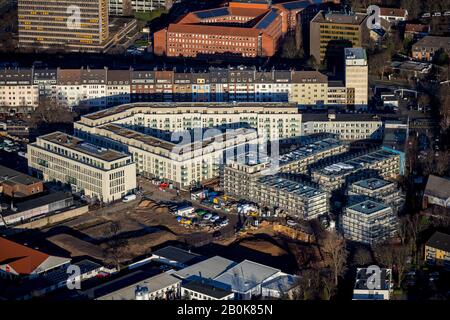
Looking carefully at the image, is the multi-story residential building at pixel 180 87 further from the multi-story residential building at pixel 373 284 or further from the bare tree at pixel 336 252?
the multi-story residential building at pixel 373 284

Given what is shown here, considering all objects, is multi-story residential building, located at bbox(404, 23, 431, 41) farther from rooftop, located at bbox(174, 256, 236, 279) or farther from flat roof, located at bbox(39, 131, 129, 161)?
rooftop, located at bbox(174, 256, 236, 279)

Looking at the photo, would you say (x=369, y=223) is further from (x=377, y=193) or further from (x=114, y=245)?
(x=114, y=245)

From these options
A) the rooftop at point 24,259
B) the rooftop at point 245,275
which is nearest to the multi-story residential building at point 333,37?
the rooftop at point 245,275

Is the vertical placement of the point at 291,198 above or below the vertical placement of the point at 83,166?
below

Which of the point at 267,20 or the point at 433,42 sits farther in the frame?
the point at 267,20

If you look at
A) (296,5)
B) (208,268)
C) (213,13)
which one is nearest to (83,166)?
(208,268)
